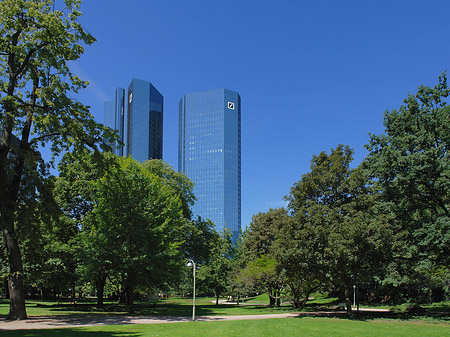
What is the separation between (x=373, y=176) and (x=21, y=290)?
26.2m

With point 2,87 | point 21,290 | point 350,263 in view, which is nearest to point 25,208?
point 21,290

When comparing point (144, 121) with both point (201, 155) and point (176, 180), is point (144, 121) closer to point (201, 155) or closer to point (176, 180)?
point (201, 155)

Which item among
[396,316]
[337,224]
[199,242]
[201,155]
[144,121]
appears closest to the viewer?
[337,224]

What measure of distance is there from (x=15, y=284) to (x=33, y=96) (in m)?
11.2

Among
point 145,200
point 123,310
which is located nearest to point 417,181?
Answer: point 145,200

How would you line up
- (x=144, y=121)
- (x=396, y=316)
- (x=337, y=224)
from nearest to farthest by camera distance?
(x=337, y=224) < (x=396, y=316) < (x=144, y=121)

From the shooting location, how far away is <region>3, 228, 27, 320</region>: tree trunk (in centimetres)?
1920

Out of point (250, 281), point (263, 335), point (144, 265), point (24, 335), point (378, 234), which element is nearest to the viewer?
point (24, 335)

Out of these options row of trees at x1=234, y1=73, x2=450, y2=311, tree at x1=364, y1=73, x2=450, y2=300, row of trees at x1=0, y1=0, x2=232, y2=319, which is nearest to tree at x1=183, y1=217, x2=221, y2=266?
row of trees at x1=0, y1=0, x2=232, y2=319

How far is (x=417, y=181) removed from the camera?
25188 millimetres

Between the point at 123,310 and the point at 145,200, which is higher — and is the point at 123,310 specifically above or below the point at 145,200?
below

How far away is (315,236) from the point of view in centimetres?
2377

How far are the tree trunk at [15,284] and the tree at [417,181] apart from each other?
23.0m

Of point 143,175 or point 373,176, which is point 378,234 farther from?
point 143,175
